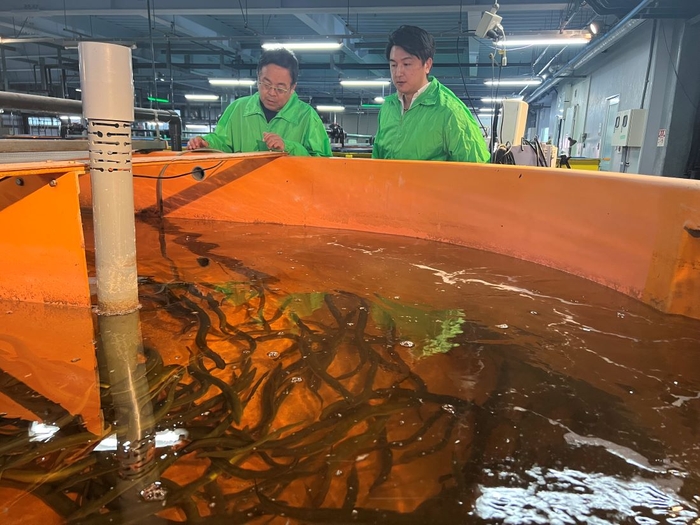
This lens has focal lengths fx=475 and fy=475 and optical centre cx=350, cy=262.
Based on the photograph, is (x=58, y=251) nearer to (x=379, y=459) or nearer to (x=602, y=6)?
(x=379, y=459)

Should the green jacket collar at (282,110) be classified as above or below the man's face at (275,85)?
below

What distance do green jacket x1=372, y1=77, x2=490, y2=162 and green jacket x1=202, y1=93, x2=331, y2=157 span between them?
1.56 ft

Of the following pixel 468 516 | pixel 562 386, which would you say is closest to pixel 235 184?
pixel 562 386

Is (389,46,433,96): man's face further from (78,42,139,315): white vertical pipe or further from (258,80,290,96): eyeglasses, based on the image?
(78,42,139,315): white vertical pipe

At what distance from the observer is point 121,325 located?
63.1 inches

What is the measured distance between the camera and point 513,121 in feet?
12.8

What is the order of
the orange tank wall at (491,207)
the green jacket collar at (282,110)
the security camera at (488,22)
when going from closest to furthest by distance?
1. the orange tank wall at (491,207)
2. the green jacket collar at (282,110)
3. the security camera at (488,22)

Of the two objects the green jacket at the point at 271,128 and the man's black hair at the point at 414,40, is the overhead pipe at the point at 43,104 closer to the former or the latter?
the green jacket at the point at 271,128

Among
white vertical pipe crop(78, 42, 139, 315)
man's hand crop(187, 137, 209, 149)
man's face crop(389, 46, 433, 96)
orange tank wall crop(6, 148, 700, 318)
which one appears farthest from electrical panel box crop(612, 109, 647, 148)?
white vertical pipe crop(78, 42, 139, 315)

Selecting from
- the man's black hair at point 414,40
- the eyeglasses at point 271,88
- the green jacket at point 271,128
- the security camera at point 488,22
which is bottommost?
the green jacket at point 271,128

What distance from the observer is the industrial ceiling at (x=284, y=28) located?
22.8ft

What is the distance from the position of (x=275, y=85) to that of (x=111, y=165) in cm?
174

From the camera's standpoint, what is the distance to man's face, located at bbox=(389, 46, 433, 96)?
9.22 ft

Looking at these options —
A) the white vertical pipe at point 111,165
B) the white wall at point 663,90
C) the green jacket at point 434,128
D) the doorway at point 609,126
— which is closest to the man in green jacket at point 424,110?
the green jacket at point 434,128
